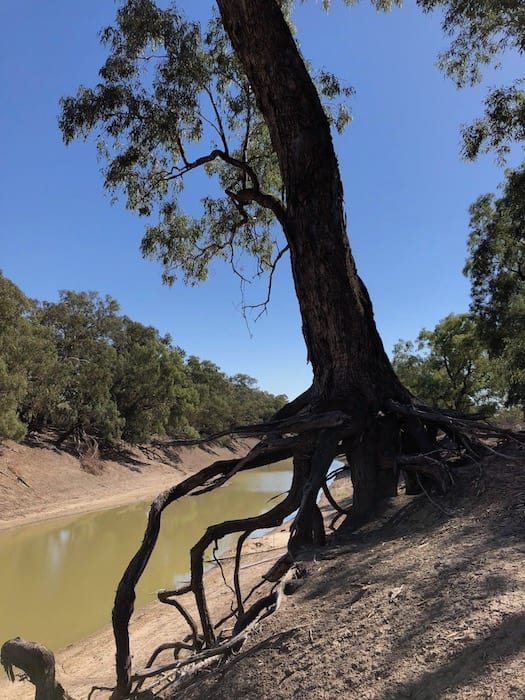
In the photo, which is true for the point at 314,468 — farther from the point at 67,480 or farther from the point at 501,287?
the point at 67,480

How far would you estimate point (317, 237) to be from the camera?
15.2 feet

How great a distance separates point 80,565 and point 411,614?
40.9 feet

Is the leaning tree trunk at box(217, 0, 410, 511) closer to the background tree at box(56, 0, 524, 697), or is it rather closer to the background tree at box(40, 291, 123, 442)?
the background tree at box(56, 0, 524, 697)

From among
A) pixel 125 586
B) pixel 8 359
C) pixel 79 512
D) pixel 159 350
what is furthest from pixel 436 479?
pixel 159 350

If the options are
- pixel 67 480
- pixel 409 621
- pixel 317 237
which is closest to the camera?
pixel 409 621

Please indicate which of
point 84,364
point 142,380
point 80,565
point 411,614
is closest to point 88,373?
point 84,364

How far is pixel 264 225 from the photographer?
9477 mm

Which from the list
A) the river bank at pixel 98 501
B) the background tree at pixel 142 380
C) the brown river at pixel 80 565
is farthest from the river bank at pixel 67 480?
the background tree at pixel 142 380

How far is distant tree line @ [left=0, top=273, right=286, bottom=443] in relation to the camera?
18714 mm

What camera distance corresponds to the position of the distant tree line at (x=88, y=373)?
18.7 m

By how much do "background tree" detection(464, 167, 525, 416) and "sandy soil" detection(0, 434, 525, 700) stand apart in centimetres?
1156

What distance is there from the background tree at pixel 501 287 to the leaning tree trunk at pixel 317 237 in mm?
10491

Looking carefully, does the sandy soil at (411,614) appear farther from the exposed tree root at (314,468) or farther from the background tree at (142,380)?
the background tree at (142,380)

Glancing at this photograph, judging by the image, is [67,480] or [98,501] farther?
[67,480]
